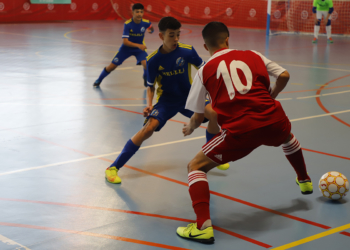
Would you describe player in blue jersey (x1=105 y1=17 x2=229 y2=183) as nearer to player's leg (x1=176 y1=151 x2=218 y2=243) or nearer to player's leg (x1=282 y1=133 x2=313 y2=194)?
player's leg (x1=282 y1=133 x2=313 y2=194)

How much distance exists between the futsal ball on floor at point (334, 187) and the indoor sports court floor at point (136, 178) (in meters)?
0.07

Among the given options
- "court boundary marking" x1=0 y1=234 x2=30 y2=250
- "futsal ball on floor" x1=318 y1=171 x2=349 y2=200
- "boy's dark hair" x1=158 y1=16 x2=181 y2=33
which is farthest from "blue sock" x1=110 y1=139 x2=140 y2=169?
"futsal ball on floor" x1=318 y1=171 x2=349 y2=200

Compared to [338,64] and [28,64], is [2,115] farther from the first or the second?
[338,64]

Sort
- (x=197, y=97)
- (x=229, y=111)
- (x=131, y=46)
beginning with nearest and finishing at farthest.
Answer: (x=229, y=111) < (x=197, y=97) < (x=131, y=46)

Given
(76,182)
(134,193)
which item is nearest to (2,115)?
(76,182)

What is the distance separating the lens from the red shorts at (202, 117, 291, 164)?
326 cm

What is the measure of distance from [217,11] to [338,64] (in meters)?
13.1

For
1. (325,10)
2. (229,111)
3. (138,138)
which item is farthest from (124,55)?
Answer: (325,10)

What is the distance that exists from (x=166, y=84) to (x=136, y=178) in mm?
1039

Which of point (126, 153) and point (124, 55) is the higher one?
point (124, 55)

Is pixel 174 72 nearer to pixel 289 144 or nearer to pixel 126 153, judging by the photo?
pixel 126 153

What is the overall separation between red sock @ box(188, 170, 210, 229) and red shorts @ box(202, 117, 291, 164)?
18 centimetres

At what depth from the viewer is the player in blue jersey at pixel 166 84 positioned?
4.49m

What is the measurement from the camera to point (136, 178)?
4.59 m
